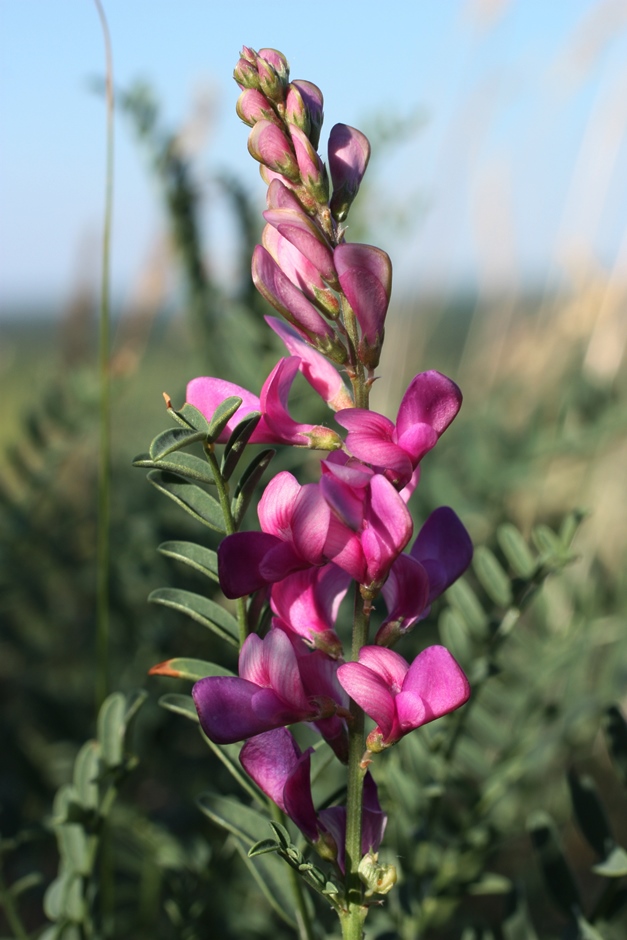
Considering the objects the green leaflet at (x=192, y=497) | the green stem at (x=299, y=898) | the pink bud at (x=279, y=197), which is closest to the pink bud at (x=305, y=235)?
the pink bud at (x=279, y=197)

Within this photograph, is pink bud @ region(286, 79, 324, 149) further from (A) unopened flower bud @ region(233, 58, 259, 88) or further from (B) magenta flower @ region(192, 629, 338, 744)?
(B) magenta flower @ region(192, 629, 338, 744)

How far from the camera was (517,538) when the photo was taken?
657 millimetres

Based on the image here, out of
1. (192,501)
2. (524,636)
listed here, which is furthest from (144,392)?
(192,501)

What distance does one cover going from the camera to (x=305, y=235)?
43cm

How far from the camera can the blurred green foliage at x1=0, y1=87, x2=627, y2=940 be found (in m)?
0.62

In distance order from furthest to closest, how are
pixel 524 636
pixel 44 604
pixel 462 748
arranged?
pixel 44 604 → pixel 524 636 → pixel 462 748

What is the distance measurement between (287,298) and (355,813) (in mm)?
230

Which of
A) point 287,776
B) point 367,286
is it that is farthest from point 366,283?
point 287,776

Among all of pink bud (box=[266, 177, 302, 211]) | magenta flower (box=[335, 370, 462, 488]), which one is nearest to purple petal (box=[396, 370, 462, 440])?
magenta flower (box=[335, 370, 462, 488])

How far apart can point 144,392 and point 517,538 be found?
1744mm

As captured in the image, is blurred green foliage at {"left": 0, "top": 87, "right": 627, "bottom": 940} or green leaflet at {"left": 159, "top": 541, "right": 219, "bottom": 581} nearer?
green leaflet at {"left": 159, "top": 541, "right": 219, "bottom": 581}

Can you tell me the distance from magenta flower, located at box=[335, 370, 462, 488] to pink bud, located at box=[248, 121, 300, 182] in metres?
0.12

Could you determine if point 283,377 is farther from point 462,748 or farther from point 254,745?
point 462,748

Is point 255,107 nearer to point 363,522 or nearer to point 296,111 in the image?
point 296,111
